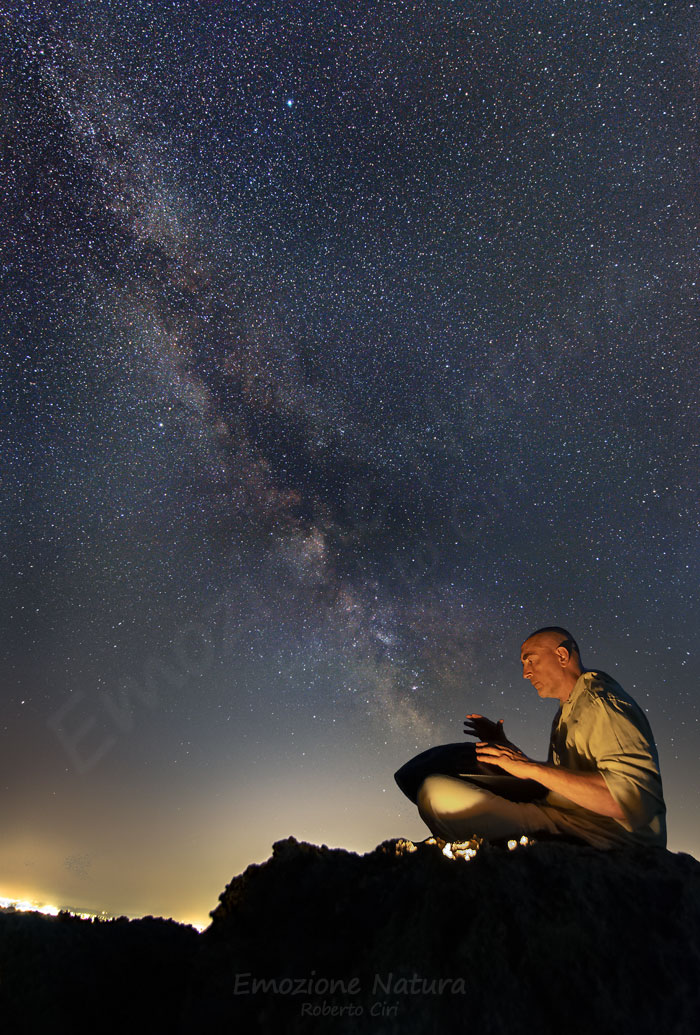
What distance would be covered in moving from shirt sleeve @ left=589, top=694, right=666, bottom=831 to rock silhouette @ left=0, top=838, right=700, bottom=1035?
7.9 inches

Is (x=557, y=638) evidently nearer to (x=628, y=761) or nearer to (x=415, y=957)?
(x=628, y=761)

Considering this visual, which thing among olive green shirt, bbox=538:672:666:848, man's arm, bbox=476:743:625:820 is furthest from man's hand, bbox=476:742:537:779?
olive green shirt, bbox=538:672:666:848

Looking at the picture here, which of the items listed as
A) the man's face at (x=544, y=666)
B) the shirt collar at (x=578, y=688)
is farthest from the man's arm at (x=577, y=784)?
the man's face at (x=544, y=666)

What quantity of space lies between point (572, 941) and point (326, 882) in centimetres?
114

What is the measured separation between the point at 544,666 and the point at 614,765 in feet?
3.50

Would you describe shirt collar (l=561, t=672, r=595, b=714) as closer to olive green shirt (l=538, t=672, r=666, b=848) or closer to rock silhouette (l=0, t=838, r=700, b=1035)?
olive green shirt (l=538, t=672, r=666, b=848)

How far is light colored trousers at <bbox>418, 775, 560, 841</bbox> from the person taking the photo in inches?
111

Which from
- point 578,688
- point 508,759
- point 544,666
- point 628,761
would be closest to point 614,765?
point 628,761

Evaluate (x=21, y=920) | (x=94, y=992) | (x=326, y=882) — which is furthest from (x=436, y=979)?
(x=21, y=920)

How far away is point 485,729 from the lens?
3.72 metres

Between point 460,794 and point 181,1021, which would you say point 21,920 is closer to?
point 181,1021

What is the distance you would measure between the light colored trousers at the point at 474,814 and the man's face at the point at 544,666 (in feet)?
3.34

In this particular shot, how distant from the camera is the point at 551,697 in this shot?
12.6 feet

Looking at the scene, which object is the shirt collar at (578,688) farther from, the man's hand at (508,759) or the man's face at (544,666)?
the man's hand at (508,759)
